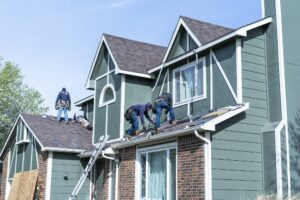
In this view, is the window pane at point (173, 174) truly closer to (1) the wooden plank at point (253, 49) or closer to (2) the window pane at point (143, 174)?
(2) the window pane at point (143, 174)

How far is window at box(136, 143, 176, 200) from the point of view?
12930 mm

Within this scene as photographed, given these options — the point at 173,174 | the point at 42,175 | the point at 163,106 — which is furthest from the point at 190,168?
the point at 42,175

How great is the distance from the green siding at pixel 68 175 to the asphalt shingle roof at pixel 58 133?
20.0 inches

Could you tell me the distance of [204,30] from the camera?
51.8 feet

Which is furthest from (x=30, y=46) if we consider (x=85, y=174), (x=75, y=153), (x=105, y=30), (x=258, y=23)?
(x=258, y=23)

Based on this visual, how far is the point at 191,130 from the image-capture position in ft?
38.4

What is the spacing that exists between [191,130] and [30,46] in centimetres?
1435

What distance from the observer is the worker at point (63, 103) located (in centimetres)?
2009

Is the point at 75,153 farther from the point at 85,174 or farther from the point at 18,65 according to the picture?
the point at 18,65

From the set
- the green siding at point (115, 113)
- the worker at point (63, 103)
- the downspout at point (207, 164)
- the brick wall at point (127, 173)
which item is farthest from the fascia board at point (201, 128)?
the worker at point (63, 103)

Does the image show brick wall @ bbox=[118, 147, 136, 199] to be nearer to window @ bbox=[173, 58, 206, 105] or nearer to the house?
the house

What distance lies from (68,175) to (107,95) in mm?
3619

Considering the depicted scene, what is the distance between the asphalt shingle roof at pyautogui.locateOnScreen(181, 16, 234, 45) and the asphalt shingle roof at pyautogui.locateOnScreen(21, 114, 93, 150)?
6.62 meters

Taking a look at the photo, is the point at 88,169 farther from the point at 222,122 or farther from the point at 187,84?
the point at 222,122
